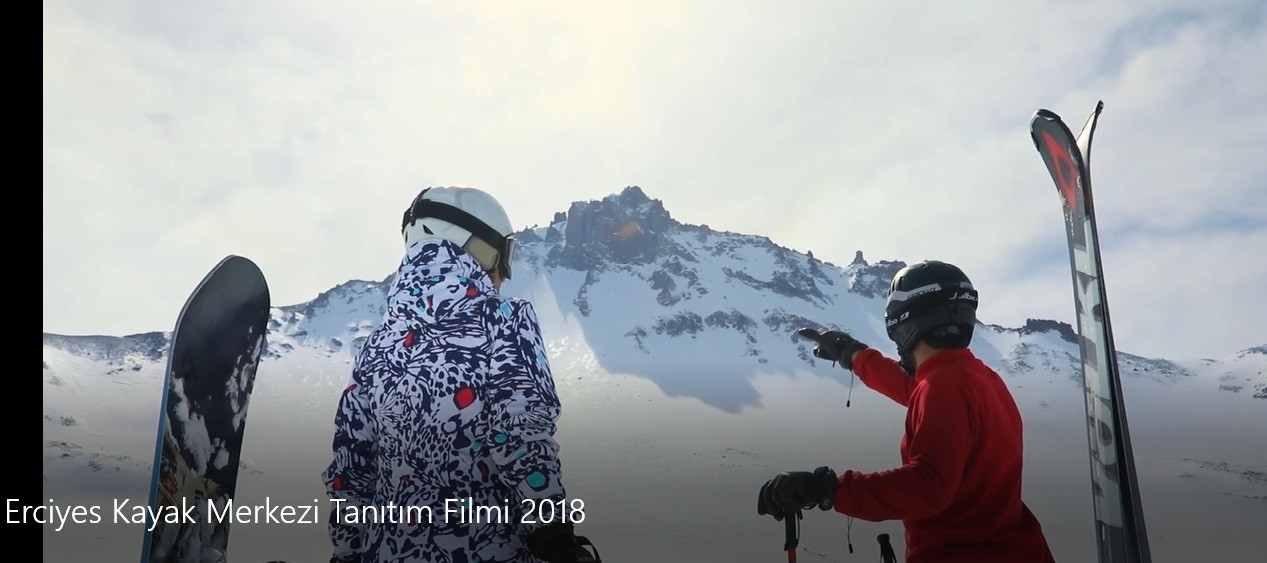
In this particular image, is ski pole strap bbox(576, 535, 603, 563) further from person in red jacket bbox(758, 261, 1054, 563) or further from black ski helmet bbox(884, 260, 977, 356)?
black ski helmet bbox(884, 260, 977, 356)

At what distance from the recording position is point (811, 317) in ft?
611

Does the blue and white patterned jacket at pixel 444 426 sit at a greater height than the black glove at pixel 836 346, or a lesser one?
lesser

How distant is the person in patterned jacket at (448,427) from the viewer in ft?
8.00

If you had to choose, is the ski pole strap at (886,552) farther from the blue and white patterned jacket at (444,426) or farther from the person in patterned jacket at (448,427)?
the blue and white patterned jacket at (444,426)

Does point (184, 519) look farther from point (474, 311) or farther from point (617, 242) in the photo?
point (617, 242)

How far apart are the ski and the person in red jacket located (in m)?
0.95

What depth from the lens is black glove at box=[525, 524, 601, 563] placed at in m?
2.35

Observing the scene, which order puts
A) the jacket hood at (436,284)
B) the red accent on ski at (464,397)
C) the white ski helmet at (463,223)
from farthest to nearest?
the white ski helmet at (463,223)
the jacket hood at (436,284)
the red accent on ski at (464,397)

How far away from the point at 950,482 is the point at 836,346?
64.5 inches

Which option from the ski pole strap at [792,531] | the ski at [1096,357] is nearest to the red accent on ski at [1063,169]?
the ski at [1096,357]

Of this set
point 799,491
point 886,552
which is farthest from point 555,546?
point 886,552

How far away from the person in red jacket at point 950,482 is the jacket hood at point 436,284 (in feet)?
4.28

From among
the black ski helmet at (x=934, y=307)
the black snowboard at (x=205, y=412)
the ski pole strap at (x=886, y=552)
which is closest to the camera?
the black ski helmet at (x=934, y=307)

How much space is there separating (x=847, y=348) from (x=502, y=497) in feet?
7.56
